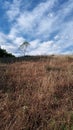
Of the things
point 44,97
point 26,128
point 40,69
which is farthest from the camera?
point 40,69

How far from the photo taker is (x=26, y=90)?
240 inches

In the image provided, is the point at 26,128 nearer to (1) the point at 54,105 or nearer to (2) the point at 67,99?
(1) the point at 54,105

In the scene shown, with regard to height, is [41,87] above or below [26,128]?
above

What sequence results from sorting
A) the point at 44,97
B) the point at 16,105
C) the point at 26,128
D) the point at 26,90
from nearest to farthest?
the point at 26,128 < the point at 16,105 < the point at 44,97 < the point at 26,90

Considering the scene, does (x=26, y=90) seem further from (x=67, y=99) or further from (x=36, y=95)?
(x=67, y=99)

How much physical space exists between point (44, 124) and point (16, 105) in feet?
3.22

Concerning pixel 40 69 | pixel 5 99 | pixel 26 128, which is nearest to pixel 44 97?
pixel 5 99

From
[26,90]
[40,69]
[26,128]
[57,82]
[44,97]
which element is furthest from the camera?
[40,69]

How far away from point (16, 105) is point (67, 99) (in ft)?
4.69

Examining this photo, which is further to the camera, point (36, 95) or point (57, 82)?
point (57, 82)

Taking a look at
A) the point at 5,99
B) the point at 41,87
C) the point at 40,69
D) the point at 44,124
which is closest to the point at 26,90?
the point at 41,87

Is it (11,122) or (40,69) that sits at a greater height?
(40,69)

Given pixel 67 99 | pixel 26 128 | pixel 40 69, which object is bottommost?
pixel 26 128

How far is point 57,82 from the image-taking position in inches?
266
